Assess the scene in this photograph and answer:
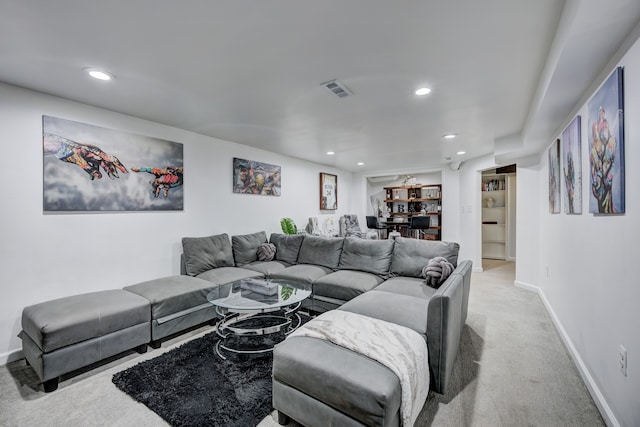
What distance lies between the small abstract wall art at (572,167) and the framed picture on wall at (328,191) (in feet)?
13.6

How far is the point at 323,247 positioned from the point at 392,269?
3.30 ft

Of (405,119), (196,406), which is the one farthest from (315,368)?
(405,119)

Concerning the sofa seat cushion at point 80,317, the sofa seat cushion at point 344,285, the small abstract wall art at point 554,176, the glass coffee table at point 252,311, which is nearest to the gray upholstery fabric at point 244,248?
the glass coffee table at point 252,311

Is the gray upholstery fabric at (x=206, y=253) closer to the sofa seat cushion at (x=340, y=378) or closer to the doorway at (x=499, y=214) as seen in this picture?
the sofa seat cushion at (x=340, y=378)

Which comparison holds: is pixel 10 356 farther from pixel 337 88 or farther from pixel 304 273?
pixel 337 88

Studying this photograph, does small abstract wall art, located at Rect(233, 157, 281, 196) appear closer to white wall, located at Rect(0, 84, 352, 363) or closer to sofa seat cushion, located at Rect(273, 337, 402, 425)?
white wall, located at Rect(0, 84, 352, 363)

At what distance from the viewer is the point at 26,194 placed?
2.37 meters

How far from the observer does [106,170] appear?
2.81m

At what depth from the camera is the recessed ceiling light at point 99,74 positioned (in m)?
2.05

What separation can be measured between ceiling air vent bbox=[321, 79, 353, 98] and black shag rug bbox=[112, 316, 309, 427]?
2.32m

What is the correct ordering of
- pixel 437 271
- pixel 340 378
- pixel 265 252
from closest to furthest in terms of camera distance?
1. pixel 340 378
2. pixel 437 271
3. pixel 265 252

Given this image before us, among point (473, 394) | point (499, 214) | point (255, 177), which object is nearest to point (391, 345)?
point (473, 394)

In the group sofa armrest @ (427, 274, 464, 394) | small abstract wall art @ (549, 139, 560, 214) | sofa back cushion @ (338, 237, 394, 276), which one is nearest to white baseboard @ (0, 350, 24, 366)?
sofa back cushion @ (338, 237, 394, 276)

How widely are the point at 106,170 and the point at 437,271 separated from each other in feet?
11.4
